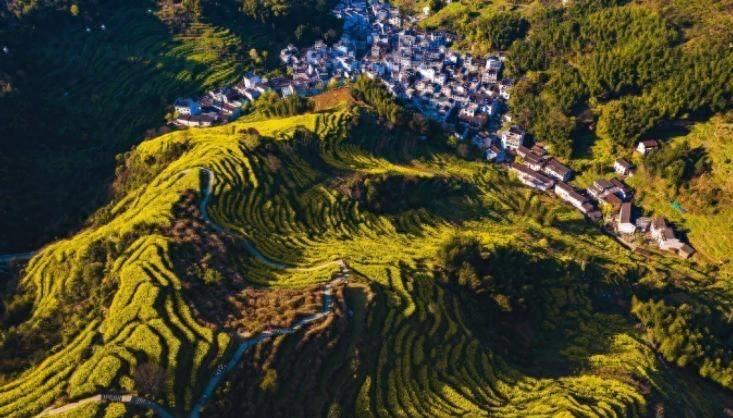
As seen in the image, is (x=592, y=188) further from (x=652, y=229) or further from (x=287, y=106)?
(x=287, y=106)

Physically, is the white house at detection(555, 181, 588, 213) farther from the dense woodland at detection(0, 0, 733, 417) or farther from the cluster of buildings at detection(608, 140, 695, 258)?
the dense woodland at detection(0, 0, 733, 417)

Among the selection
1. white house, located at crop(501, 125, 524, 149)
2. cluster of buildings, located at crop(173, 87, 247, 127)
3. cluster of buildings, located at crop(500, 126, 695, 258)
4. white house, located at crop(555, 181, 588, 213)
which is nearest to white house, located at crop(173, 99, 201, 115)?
cluster of buildings, located at crop(173, 87, 247, 127)

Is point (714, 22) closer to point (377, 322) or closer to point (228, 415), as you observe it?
→ point (377, 322)

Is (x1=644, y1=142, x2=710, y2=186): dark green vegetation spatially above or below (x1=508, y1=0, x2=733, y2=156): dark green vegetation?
below

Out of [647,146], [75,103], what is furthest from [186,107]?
[647,146]

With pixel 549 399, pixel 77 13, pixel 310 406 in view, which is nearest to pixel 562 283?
pixel 549 399

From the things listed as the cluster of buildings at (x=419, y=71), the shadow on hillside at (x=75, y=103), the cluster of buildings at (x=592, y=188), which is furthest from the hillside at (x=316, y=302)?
the cluster of buildings at (x=419, y=71)
